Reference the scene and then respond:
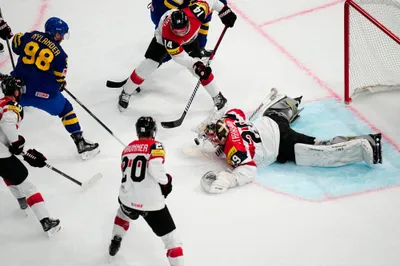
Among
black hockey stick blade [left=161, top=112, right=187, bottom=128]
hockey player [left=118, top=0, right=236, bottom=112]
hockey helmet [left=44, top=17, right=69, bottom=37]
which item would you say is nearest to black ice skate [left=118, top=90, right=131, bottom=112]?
hockey player [left=118, top=0, right=236, bottom=112]

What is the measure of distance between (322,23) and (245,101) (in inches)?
58.6

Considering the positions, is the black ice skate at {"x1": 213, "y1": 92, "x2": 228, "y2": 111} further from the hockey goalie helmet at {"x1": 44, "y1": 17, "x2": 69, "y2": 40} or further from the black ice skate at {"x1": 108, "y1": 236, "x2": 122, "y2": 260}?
the black ice skate at {"x1": 108, "y1": 236, "x2": 122, "y2": 260}

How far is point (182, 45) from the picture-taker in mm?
5027

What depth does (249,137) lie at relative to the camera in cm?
449

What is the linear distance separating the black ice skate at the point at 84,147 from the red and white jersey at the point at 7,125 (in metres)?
0.82

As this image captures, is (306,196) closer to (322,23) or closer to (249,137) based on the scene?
(249,137)

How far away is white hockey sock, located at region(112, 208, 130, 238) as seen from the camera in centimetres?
377

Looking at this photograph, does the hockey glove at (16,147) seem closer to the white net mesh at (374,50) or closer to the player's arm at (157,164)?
the player's arm at (157,164)

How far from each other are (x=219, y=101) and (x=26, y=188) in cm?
178

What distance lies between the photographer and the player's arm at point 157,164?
3438mm

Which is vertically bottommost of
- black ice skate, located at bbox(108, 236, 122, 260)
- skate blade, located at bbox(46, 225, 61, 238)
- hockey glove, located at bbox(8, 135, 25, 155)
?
skate blade, located at bbox(46, 225, 61, 238)

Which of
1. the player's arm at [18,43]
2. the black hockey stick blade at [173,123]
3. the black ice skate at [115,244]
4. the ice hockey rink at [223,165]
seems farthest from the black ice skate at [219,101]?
the black ice skate at [115,244]

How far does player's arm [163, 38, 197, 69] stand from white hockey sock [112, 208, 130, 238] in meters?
1.53

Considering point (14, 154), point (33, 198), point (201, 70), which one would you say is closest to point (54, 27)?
point (14, 154)
